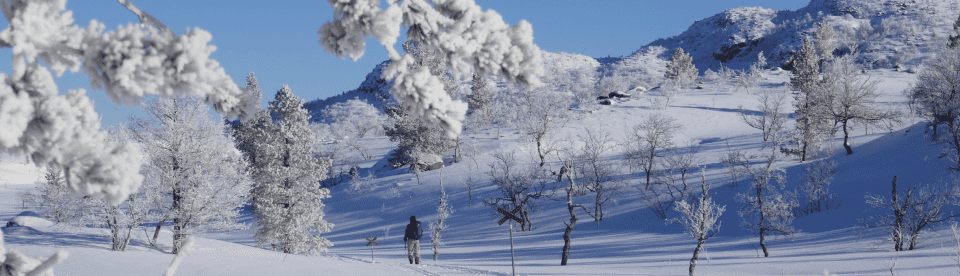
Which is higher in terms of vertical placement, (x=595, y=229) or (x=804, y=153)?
(x=804, y=153)

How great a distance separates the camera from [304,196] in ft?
69.3

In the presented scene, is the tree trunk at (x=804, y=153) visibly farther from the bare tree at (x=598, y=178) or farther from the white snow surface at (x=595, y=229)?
the bare tree at (x=598, y=178)

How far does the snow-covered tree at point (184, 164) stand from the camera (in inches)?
574

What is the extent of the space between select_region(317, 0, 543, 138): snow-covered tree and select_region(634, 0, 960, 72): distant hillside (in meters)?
71.2

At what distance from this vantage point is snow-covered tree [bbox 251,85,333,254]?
20.5 metres

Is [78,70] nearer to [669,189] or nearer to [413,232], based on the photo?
[413,232]

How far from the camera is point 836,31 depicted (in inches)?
3600

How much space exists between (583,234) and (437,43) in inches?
1051

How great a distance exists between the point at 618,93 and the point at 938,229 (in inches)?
1876

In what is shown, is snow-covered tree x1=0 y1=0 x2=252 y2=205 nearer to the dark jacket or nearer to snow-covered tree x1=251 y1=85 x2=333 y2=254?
the dark jacket

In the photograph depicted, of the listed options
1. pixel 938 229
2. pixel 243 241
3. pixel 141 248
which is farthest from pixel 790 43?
pixel 141 248

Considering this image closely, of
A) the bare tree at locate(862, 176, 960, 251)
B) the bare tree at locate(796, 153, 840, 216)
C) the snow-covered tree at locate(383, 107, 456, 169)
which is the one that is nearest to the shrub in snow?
the bare tree at locate(796, 153, 840, 216)

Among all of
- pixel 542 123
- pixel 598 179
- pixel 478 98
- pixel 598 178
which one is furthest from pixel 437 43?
pixel 478 98

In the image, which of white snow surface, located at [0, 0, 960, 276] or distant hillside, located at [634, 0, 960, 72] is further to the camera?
distant hillside, located at [634, 0, 960, 72]
